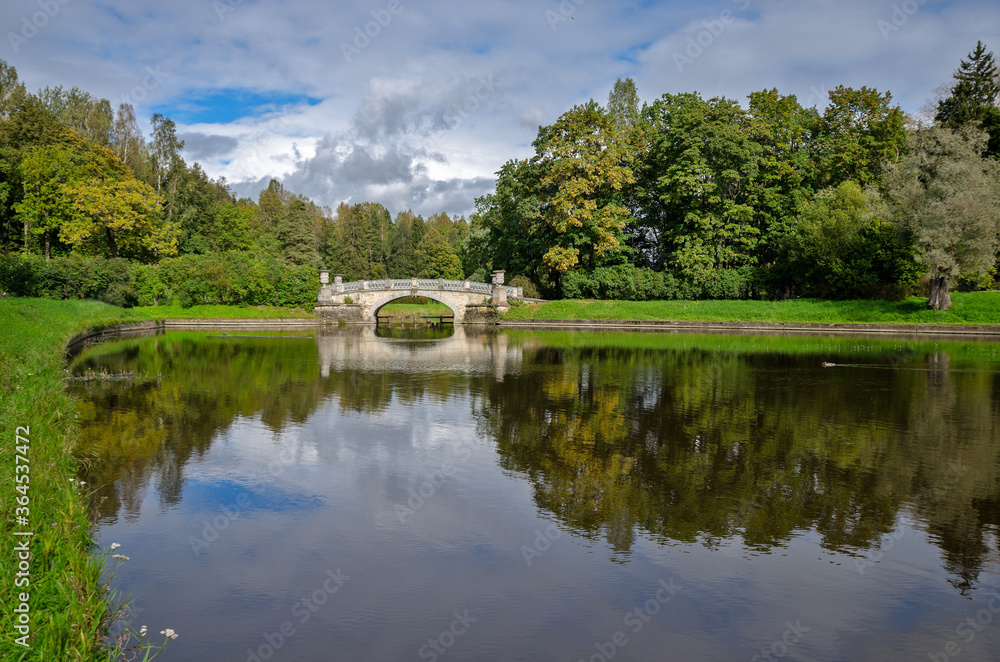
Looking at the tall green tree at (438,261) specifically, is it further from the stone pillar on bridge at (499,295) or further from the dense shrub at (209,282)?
the stone pillar on bridge at (499,295)

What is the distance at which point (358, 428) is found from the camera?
13.1m

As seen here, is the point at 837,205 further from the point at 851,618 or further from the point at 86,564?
the point at 86,564

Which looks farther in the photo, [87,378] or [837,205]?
[837,205]

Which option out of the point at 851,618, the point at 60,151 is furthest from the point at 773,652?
the point at 60,151

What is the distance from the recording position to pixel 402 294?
5078cm

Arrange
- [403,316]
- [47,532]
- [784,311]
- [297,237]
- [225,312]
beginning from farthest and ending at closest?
[297,237], [403,316], [225,312], [784,311], [47,532]

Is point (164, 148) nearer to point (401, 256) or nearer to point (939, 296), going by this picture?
point (401, 256)

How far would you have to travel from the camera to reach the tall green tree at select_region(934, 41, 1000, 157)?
143 feet

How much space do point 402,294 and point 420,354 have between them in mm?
23384

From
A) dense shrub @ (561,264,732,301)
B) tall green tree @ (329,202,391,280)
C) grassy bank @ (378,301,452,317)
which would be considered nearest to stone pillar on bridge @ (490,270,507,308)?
dense shrub @ (561,264,732,301)

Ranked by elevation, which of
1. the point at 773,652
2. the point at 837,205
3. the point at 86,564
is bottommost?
the point at 773,652

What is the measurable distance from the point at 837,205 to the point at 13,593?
4950cm

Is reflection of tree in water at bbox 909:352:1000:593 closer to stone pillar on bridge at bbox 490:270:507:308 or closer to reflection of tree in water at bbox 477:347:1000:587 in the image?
reflection of tree in water at bbox 477:347:1000:587

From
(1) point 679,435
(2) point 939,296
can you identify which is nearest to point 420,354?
(1) point 679,435
